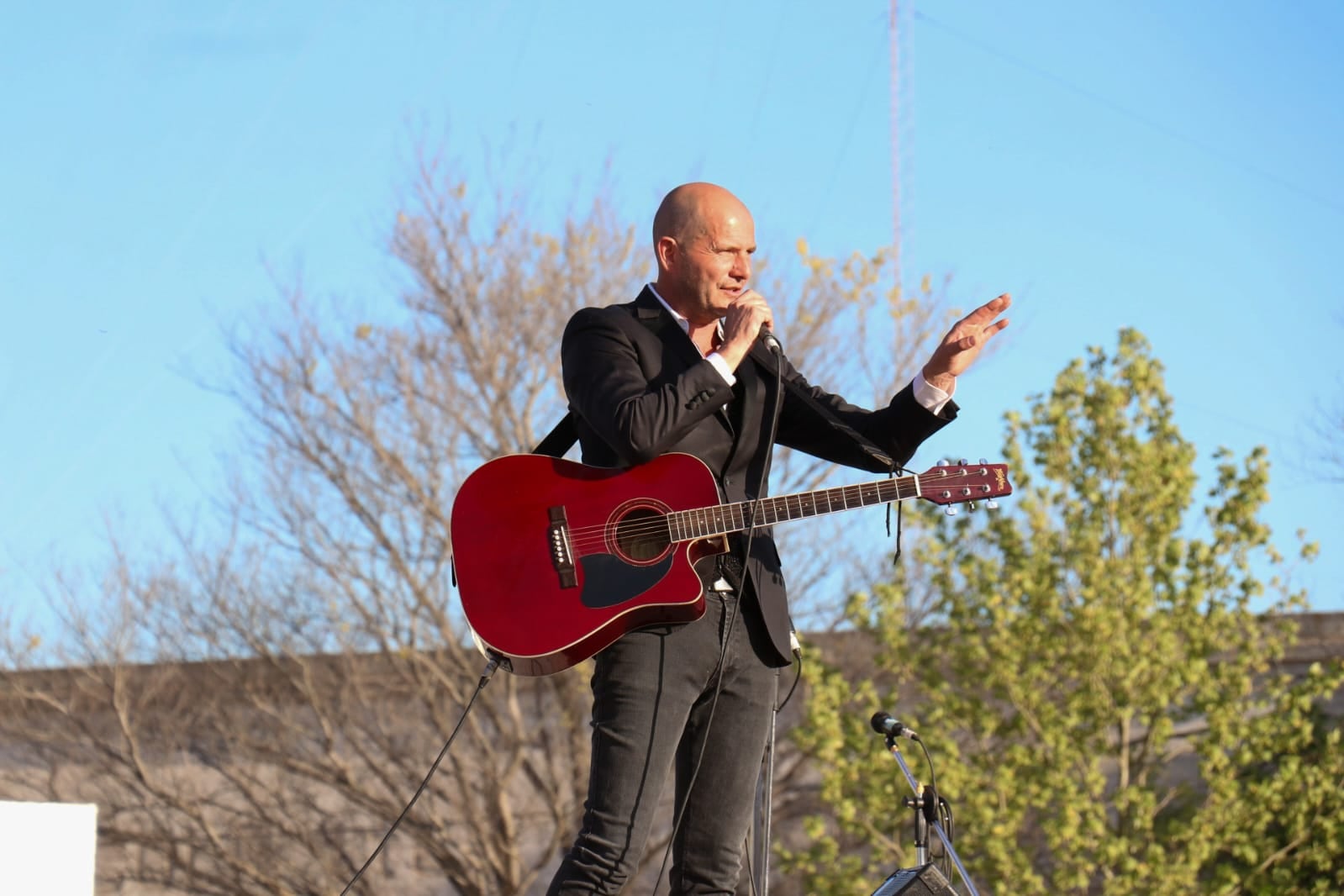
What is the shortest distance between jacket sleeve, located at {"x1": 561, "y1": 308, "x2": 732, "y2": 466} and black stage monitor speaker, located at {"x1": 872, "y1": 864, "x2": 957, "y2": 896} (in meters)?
1.36

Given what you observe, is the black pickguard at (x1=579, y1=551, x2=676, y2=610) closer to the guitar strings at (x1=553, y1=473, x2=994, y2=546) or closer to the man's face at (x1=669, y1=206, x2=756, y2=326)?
the guitar strings at (x1=553, y1=473, x2=994, y2=546)

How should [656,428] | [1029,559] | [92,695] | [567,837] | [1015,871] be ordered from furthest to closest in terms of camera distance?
[92,695], [567,837], [1029,559], [1015,871], [656,428]

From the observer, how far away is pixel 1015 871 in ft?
29.7

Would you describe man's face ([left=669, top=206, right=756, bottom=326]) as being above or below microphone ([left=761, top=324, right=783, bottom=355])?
above

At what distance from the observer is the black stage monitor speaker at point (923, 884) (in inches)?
144

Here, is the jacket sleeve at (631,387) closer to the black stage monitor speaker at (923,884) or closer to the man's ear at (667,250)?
the man's ear at (667,250)

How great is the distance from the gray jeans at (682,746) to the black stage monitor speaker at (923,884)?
2.62 ft

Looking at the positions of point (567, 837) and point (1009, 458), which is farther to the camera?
point (567, 837)

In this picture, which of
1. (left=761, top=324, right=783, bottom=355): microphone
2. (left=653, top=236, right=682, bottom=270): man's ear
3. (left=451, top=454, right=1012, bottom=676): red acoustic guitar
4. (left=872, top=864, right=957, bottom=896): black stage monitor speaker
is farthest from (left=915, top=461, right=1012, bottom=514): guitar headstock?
(left=872, top=864, right=957, bottom=896): black stage monitor speaker

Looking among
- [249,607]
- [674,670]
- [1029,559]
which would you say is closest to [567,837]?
[249,607]

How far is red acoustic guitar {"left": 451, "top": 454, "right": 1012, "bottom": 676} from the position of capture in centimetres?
294

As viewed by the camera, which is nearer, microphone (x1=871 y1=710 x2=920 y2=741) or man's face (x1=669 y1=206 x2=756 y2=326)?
man's face (x1=669 y1=206 x2=756 y2=326)

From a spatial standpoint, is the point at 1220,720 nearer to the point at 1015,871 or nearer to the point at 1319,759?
the point at 1319,759

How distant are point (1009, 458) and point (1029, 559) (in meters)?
0.70
